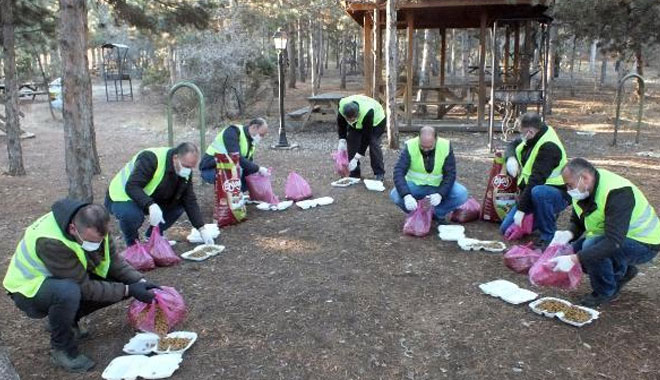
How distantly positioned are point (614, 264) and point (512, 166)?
1.71 metres

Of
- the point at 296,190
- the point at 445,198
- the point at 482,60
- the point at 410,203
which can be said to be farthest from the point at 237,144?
the point at 482,60

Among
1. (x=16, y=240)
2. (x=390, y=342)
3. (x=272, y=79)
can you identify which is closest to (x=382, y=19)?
(x=272, y=79)

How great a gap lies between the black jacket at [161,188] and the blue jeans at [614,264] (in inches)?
119

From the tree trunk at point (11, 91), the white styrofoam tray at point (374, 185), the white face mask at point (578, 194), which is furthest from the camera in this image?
the tree trunk at point (11, 91)

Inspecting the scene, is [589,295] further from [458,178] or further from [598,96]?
[598,96]

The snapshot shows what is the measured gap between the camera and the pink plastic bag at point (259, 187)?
20.6ft

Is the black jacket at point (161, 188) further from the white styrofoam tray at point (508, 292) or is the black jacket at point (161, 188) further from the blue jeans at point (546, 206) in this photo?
the blue jeans at point (546, 206)

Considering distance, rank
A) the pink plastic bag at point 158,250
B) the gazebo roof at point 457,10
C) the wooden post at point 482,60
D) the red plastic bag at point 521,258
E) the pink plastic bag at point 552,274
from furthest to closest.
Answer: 1. the wooden post at point 482,60
2. the gazebo roof at point 457,10
3. the pink plastic bag at point 158,250
4. the red plastic bag at point 521,258
5. the pink plastic bag at point 552,274

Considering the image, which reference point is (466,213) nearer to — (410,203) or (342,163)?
(410,203)

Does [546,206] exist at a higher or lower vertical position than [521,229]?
higher

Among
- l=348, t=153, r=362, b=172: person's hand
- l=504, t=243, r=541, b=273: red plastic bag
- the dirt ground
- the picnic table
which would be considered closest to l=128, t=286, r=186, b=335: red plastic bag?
the dirt ground

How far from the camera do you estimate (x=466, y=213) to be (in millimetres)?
5742

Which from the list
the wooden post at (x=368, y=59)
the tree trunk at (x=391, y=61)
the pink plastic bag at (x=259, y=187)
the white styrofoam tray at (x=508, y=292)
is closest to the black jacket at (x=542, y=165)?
the white styrofoam tray at (x=508, y=292)

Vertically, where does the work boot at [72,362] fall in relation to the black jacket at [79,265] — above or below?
below
